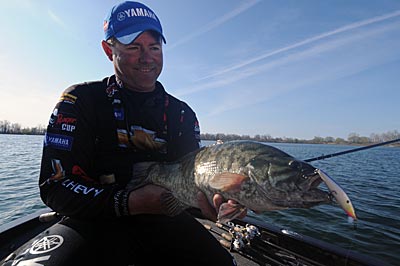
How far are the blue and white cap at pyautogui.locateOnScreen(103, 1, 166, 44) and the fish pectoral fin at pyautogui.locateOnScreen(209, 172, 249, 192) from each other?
1909mm

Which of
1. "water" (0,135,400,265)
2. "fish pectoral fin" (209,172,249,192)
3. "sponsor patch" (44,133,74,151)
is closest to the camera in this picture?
"fish pectoral fin" (209,172,249,192)

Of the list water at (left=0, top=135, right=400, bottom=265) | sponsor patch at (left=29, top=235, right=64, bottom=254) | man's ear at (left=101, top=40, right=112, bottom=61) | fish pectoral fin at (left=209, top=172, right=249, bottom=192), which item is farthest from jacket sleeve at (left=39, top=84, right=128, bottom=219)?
water at (left=0, top=135, right=400, bottom=265)

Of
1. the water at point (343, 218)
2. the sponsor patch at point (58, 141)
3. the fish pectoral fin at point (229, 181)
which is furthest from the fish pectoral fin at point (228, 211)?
the water at point (343, 218)

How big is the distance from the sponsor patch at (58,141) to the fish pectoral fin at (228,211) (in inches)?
62.5

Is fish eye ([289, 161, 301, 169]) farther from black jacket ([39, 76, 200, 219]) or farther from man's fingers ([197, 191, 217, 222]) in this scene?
black jacket ([39, 76, 200, 219])

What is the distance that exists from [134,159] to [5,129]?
142497 millimetres

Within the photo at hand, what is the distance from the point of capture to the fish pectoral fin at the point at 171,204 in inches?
107

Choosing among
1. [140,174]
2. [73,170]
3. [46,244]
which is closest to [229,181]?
[140,174]

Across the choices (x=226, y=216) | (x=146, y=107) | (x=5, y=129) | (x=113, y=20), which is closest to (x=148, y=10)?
(x=113, y=20)

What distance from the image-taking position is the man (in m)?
2.38

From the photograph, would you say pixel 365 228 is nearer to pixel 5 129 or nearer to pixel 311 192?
pixel 311 192

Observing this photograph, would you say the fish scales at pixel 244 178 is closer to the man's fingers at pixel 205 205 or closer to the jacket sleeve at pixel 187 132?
the man's fingers at pixel 205 205

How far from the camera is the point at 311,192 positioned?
1.97 metres

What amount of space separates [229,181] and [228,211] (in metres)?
0.26
